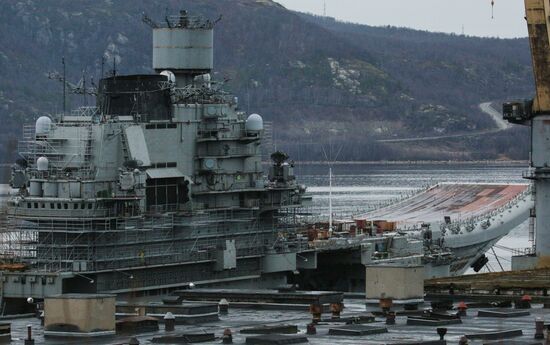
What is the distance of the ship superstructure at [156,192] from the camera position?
74.2 m

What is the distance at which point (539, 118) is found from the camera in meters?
86.1

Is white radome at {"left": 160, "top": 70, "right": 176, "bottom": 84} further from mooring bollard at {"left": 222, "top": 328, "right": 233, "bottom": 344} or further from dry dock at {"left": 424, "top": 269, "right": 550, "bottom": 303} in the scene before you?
mooring bollard at {"left": 222, "top": 328, "right": 233, "bottom": 344}

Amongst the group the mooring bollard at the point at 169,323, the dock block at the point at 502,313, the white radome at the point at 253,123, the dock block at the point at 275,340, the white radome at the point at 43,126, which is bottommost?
the dock block at the point at 275,340

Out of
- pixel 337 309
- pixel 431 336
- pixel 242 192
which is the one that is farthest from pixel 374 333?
pixel 242 192

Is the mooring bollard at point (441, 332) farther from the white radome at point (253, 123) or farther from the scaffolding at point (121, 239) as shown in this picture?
the white radome at point (253, 123)

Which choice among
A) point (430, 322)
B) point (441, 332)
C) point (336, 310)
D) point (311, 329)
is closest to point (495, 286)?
point (336, 310)

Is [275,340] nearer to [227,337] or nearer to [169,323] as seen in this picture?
[227,337]

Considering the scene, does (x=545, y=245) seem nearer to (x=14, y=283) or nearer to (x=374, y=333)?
(x=14, y=283)

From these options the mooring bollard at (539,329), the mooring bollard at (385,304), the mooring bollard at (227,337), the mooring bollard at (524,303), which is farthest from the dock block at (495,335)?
the mooring bollard at (385,304)

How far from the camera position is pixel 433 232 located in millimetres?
98562

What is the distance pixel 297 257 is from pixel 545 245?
10460mm

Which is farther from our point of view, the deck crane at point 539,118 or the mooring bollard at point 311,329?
the deck crane at point 539,118

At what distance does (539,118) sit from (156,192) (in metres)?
17.6

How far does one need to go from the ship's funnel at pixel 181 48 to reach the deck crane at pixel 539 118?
Result: 1353 cm
